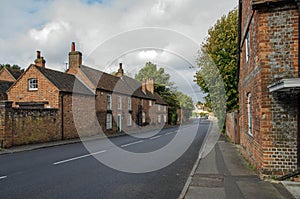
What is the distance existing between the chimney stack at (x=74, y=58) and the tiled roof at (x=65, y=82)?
1964mm

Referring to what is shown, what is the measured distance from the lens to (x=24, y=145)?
1658 cm

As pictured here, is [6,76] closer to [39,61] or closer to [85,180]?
[39,61]

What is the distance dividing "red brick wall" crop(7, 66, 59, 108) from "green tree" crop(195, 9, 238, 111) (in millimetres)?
13130

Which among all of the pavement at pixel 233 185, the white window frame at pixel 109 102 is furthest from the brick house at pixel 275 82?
the white window frame at pixel 109 102

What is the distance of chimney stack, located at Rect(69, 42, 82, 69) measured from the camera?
92.9ft

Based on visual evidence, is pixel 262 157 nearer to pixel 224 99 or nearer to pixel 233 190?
pixel 233 190

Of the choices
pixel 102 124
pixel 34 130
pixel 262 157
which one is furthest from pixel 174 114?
pixel 262 157

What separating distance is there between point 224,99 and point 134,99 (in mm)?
17103

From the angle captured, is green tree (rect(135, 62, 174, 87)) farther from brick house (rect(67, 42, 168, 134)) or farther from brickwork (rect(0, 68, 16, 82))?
brickwork (rect(0, 68, 16, 82))

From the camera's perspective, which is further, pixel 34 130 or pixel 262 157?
pixel 34 130

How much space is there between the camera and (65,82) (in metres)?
23.8

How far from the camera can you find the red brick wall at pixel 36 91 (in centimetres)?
2120

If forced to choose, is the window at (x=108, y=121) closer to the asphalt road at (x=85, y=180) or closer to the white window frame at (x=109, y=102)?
the white window frame at (x=109, y=102)

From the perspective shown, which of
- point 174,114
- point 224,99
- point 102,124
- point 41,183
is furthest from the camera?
point 174,114
